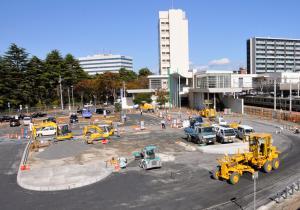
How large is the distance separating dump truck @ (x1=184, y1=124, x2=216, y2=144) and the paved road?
30.7 feet

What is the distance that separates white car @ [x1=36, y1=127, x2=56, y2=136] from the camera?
42.1 m

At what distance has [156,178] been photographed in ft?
68.8

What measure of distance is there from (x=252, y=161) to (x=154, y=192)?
293 inches

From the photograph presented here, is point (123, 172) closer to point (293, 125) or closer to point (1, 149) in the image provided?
point (1, 149)

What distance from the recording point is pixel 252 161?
68.7ft

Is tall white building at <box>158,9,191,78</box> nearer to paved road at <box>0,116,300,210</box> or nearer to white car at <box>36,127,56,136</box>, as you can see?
white car at <box>36,127,56,136</box>

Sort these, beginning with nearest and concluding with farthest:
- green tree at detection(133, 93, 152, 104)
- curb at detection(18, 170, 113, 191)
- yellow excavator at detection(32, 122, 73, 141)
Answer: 1. curb at detection(18, 170, 113, 191)
2. yellow excavator at detection(32, 122, 73, 141)
3. green tree at detection(133, 93, 152, 104)

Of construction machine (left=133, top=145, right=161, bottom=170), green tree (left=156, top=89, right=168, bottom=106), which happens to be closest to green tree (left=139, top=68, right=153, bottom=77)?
green tree (left=156, top=89, right=168, bottom=106)

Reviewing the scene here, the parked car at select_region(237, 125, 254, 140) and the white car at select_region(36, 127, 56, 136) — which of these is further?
the white car at select_region(36, 127, 56, 136)

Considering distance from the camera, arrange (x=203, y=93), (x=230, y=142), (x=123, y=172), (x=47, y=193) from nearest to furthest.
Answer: (x=47, y=193) → (x=123, y=172) → (x=230, y=142) → (x=203, y=93)

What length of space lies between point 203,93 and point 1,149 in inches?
1950

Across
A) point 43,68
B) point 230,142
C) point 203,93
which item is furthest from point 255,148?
point 43,68

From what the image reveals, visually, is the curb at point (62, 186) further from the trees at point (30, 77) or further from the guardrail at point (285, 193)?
the trees at point (30, 77)

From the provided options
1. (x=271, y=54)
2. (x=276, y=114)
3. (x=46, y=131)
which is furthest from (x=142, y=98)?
(x=271, y=54)
